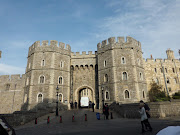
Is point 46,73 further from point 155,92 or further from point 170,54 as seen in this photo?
point 170,54

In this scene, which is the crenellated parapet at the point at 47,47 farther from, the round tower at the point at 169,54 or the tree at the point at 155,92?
the round tower at the point at 169,54

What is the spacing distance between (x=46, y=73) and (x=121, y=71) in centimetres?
1232

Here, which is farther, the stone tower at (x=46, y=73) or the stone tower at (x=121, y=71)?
the stone tower at (x=46, y=73)

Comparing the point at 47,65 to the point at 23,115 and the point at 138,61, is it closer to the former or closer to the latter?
the point at 23,115

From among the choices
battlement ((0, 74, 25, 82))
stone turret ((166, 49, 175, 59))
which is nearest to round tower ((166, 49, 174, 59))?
stone turret ((166, 49, 175, 59))

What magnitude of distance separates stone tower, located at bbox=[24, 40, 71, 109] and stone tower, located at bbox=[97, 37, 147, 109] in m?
6.40

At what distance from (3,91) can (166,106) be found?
101ft

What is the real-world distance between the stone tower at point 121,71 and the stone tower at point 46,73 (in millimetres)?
6403

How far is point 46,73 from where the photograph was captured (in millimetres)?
21922

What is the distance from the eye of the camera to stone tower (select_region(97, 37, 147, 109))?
66.1ft

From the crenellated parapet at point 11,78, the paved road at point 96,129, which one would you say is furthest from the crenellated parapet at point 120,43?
the crenellated parapet at point 11,78

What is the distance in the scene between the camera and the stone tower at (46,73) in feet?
68.9

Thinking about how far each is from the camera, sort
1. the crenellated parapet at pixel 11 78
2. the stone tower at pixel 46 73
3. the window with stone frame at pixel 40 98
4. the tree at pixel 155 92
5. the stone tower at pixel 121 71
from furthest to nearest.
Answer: the crenellated parapet at pixel 11 78, the tree at pixel 155 92, the stone tower at pixel 46 73, the window with stone frame at pixel 40 98, the stone tower at pixel 121 71

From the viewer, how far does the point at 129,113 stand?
13750 millimetres
